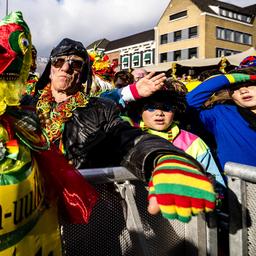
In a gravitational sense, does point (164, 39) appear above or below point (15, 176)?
above

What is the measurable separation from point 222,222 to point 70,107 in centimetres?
90

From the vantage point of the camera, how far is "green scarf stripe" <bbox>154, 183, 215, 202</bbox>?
936 millimetres

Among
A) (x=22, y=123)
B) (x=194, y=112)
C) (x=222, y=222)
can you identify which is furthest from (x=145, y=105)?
(x=22, y=123)

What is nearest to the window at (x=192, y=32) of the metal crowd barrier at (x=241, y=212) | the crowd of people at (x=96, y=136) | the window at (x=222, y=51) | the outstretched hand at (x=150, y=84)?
the window at (x=222, y=51)

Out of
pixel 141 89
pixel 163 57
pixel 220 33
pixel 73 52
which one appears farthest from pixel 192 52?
pixel 73 52

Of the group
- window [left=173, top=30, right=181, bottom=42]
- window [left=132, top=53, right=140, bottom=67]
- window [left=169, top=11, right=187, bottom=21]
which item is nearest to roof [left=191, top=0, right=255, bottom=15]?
window [left=169, top=11, right=187, bottom=21]

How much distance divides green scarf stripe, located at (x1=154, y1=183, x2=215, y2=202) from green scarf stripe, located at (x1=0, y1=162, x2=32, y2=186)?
40cm

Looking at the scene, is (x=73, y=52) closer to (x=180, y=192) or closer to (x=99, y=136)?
(x=99, y=136)

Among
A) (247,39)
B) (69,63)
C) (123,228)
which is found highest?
(247,39)

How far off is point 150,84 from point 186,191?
116 cm

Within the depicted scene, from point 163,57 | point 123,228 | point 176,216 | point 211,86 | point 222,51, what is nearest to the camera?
point 176,216

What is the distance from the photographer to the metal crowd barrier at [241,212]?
139 centimetres

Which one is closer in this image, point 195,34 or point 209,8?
point 195,34

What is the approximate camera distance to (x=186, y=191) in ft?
3.08
